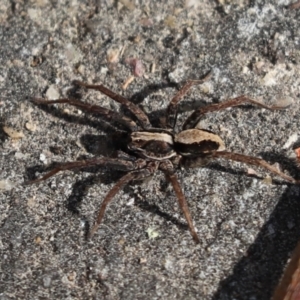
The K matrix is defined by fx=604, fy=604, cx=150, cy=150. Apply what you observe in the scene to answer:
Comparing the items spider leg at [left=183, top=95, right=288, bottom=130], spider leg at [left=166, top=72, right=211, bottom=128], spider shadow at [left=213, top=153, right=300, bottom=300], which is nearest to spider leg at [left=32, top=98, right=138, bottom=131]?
spider leg at [left=166, top=72, right=211, bottom=128]

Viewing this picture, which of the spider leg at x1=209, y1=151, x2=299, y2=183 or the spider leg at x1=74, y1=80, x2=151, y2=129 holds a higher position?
the spider leg at x1=74, y1=80, x2=151, y2=129

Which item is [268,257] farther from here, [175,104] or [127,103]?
[127,103]

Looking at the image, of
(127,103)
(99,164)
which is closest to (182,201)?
(99,164)

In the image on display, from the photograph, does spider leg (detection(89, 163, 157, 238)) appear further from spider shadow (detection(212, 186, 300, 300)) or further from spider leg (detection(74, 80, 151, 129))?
spider shadow (detection(212, 186, 300, 300))

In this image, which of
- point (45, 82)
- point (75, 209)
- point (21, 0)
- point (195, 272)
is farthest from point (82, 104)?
point (195, 272)

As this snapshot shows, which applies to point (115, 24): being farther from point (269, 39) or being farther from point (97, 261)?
point (97, 261)

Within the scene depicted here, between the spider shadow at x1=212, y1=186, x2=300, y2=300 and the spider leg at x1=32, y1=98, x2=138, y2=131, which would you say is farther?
the spider leg at x1=32, y1=98, x2=138, y2=131

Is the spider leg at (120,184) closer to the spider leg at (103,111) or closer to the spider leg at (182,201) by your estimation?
the spider leg at (182,201)
